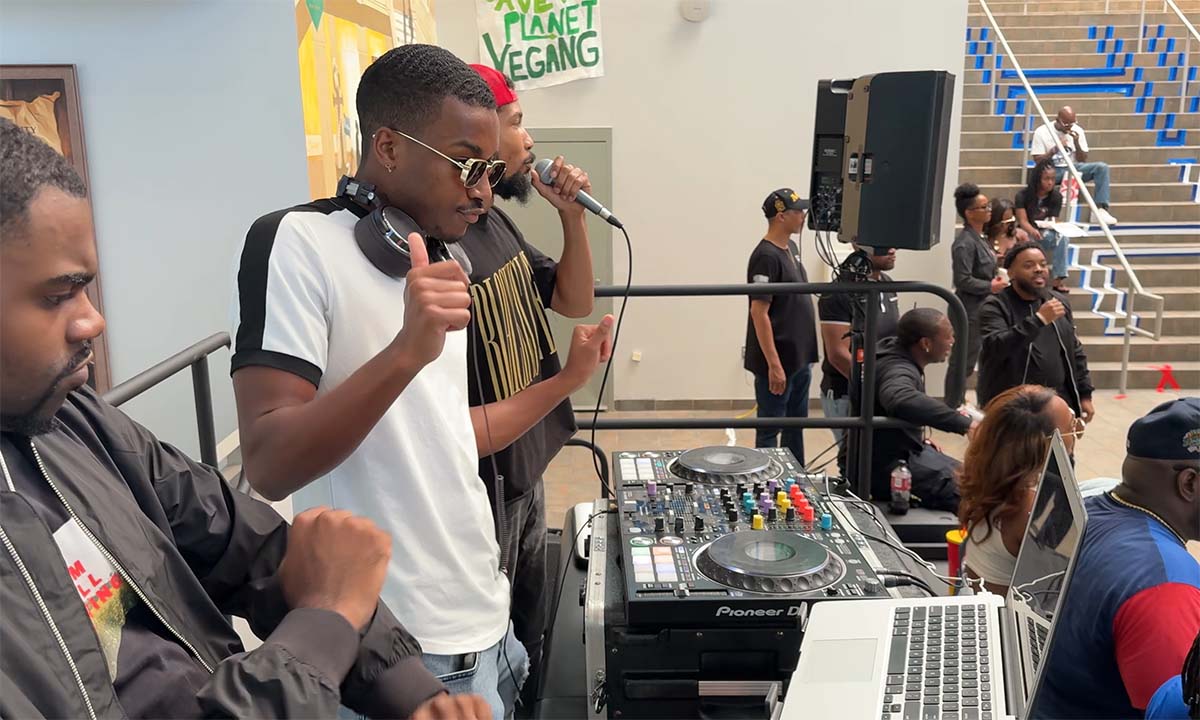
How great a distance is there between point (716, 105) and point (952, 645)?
16.6 feet

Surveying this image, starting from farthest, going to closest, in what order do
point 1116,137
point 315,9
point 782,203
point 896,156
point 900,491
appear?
1. point 1116,137
2. point 782,203
3. point 900,491
4. point 315,9
5. point 896,156

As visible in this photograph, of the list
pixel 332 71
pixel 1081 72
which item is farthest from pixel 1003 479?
pixel 1081 72

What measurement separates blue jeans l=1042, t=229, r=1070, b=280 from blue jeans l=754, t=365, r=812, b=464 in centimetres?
345

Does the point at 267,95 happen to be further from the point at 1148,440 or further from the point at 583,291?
the point at 1148,440

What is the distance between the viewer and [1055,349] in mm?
4062

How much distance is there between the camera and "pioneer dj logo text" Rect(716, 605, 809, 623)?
1.59 metres

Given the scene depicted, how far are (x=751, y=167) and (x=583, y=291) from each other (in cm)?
406

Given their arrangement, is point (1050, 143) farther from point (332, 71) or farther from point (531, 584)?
point (531, 584)

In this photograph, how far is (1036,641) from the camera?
3.83 ft

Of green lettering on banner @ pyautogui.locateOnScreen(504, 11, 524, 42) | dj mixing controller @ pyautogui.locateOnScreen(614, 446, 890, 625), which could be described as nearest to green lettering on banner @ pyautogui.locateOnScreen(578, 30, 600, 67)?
green lettering on banner @ pyautogui.locateOnScreen(504, 11, 524, 42)

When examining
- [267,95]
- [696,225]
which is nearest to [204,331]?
[267,95]

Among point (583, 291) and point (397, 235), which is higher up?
point (397, 235)

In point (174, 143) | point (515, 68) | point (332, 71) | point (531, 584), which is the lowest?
point (531, 584)

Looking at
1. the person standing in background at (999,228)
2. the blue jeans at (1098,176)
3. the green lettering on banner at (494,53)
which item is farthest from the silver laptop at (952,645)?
the blue jeans at (1098,176)
